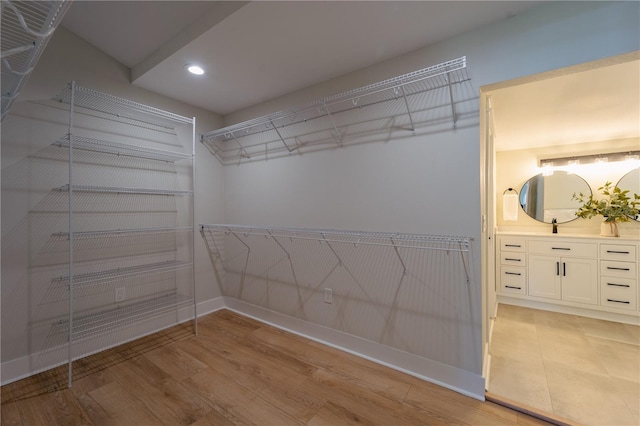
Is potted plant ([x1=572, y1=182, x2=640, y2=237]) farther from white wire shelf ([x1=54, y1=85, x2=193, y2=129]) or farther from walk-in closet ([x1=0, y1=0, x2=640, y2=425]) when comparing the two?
white wire shelf ([x1=54, y1=85, x2=193, y2=129])

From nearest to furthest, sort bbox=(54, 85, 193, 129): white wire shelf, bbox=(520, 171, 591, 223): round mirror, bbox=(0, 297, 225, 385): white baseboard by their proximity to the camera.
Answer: bbox=(0, 297, 225, 385): white baseboard → bbox=(54, 85, 193, 129): white wire shelf → bbox=(520, 171, 591, 223): round mirror

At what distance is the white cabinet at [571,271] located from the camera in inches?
107

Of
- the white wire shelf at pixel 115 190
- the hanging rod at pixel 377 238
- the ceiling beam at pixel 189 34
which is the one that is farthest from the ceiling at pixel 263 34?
the hanging rod at pixel 377 238

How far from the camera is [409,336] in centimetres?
181

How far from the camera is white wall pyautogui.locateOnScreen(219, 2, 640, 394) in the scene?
131cm

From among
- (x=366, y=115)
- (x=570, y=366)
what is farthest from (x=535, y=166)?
(x=366, y=115)

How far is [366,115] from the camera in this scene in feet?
6.56

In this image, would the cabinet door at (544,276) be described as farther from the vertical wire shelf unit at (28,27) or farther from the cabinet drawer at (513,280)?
the vertical wire shelf unit at (28,27)

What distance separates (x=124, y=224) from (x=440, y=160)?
257cm

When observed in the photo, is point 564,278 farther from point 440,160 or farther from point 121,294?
point 121,294

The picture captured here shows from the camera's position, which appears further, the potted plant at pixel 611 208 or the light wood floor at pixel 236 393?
the potted plant at pixel 611 208

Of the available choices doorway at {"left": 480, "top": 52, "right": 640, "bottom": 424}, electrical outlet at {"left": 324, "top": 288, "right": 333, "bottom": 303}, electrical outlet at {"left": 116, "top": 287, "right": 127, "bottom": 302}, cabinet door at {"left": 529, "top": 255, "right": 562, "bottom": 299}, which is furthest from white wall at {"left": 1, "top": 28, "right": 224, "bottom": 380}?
cabinet door at {"left": 529, "top": 255, "right": 562, "bottom": 299}

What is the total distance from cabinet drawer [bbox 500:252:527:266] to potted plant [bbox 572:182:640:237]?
891 millimetres

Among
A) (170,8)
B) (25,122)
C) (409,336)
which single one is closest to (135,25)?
(170,8)
